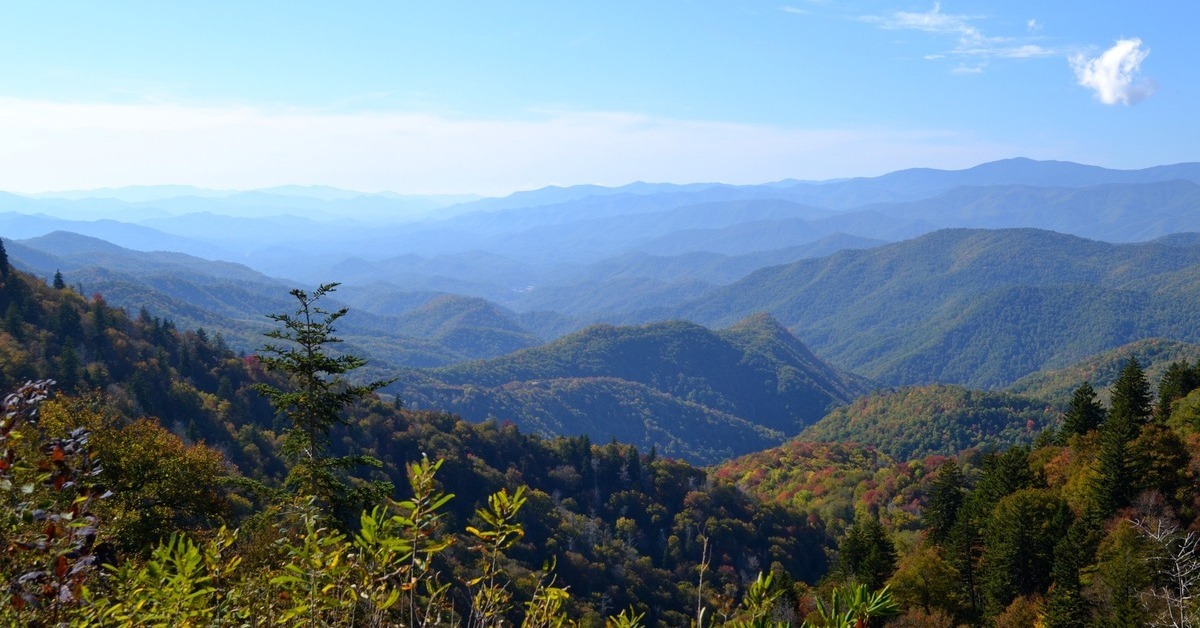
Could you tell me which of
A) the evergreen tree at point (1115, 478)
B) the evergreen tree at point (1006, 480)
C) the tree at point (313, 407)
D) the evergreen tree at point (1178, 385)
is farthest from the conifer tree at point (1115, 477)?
the tree at point (313, 407)

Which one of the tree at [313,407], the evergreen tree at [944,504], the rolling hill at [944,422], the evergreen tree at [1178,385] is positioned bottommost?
the rolling hill at [944,422]

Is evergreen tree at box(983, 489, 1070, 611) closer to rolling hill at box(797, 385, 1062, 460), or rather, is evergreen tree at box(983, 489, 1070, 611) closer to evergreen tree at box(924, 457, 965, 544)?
evergreen tree at box(924, 457, 965, 544)

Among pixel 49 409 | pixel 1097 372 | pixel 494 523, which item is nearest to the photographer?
pixel 494 523

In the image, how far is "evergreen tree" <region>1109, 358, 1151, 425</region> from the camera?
120 ft

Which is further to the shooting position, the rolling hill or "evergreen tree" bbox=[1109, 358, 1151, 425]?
the rolling hill

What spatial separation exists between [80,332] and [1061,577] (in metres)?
83.2

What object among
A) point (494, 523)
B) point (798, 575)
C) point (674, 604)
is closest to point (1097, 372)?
point (798, 575)

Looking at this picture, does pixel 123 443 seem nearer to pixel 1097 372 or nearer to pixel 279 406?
pixel 279 406

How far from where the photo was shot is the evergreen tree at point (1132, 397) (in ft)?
120

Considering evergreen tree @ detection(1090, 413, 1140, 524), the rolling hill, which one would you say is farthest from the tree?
the rolling hill

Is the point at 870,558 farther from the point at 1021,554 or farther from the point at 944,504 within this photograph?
the point at 944,504

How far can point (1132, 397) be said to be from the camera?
38.3 metres

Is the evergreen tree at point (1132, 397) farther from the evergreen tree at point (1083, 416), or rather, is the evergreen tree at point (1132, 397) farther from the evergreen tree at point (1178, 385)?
the evergreen tree at point (1178, 385)

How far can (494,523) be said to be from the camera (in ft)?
12.7
